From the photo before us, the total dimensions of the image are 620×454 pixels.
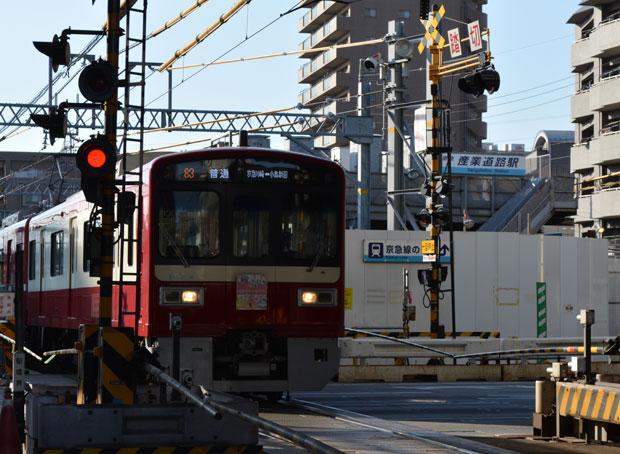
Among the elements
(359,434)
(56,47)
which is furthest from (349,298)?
(359,434)

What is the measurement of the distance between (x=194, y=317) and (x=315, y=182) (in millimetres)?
2501

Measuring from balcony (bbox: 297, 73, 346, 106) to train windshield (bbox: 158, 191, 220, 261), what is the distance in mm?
69217

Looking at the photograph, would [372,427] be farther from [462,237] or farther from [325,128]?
[325,128]

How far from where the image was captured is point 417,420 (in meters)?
17.1

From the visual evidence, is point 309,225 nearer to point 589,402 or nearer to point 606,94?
point 589,402

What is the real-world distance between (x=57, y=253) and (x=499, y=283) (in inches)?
696

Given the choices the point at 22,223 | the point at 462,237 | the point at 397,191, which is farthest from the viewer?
the point at 462,237

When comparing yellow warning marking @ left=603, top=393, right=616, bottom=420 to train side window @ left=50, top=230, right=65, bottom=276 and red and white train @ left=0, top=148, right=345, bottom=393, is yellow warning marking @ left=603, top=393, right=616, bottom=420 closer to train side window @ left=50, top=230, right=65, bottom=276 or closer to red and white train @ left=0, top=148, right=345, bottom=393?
red and white train @ left=0, top=148, right=345, bottom=393

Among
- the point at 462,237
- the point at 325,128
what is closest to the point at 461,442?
the point at 462,237

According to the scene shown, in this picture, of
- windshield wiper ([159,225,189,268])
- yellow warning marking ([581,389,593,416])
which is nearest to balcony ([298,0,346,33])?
windshield wiper ([159,225,189,268])

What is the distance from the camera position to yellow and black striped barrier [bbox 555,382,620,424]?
44.0ft

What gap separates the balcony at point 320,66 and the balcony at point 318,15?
2327 millimetres

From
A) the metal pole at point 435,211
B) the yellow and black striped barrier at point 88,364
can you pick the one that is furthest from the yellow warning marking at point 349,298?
the yellow and black striped barrier at point 88,364

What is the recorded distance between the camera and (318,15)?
8838cm
